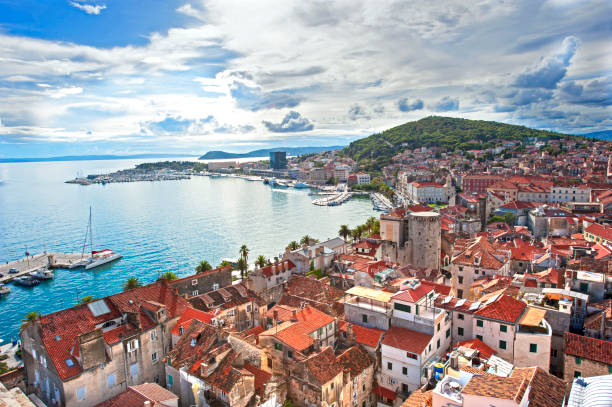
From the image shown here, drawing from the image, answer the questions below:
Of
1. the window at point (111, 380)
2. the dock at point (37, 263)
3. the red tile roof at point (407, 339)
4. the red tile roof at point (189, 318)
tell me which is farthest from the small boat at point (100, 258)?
the red tile roof at point (407, 339)

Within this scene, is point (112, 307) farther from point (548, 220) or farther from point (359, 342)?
point (548, 220)

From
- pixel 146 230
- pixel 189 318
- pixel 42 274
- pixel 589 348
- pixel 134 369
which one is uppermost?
pixel 589 348

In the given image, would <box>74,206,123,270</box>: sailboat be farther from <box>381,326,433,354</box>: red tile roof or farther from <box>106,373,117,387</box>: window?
<box>381,326,433,354</box>: red tile roof

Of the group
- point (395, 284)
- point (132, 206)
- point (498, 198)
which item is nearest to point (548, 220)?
point (498, 198)

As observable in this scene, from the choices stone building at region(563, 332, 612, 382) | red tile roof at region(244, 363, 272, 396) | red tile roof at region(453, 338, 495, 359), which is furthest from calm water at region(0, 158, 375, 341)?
stone building at region(563, 332, 612, 382)

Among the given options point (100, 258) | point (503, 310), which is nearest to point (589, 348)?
point (503, 310)

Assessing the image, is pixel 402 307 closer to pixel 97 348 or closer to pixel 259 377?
pixel 259 377
